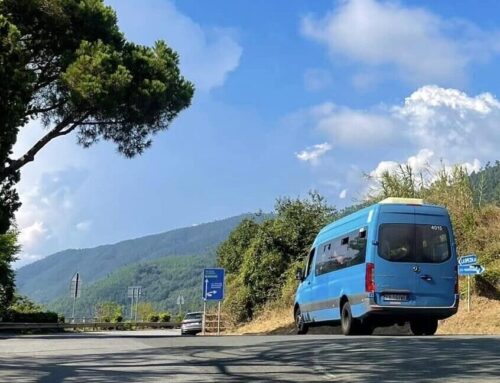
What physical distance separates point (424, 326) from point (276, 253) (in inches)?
638

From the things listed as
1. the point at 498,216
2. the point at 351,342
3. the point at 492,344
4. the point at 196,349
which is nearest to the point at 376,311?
the point at 351,342

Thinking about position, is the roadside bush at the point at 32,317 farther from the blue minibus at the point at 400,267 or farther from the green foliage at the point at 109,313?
the blue minibus at the point at 400,267

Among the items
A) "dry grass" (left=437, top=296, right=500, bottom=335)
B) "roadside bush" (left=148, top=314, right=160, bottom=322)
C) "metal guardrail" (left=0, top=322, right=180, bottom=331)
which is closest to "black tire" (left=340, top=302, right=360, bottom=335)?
"dry grass" (left=437, top=296, right=500, bottom=335)

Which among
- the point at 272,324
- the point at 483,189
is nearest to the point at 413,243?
the point at 483,189

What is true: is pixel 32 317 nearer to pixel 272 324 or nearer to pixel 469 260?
pixel 272 324

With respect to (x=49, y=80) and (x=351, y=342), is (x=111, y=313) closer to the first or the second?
(x=49, y=80)

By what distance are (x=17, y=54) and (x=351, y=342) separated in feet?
46.6

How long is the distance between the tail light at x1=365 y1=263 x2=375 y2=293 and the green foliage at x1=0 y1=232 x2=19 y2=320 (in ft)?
77.3

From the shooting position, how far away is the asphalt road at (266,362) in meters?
7.77

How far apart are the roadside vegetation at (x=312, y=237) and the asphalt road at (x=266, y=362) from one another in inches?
407

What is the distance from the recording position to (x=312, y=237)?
104 ft

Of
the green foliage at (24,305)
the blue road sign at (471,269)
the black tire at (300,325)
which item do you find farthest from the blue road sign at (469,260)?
the green foliage at (24,305)

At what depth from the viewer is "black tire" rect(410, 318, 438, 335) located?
15270 millimetres

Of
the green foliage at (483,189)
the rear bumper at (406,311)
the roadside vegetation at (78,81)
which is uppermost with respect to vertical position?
the roadside vegetation at (78,81)
